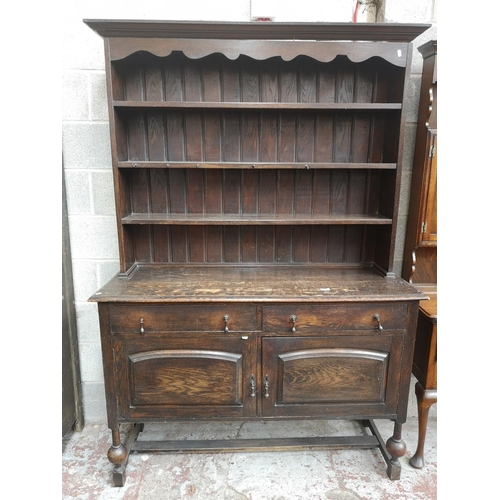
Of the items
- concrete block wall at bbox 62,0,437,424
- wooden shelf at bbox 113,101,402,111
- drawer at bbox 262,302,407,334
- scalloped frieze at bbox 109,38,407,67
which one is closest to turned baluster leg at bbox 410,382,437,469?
drawer at bbox 262,302,407,334

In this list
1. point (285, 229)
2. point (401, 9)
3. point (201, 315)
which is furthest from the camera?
point (285, 229)

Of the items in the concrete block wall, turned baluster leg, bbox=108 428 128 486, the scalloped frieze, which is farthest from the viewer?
the concrete block wall

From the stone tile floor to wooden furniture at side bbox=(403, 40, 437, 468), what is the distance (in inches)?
7.3

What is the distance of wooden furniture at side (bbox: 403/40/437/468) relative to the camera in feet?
5.24

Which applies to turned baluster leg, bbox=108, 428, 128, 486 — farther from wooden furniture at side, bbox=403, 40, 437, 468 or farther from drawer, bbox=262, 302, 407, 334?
wooden furniture at side, bbox=403, 40, 437, 468

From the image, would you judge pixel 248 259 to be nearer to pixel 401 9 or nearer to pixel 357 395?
pixel 357 395

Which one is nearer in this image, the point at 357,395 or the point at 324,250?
the point at 357,395

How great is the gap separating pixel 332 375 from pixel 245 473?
0.66 meters

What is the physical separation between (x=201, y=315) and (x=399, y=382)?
2.98 feet

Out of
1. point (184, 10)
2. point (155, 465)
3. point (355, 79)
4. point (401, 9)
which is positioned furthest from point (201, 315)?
point (401, 9)

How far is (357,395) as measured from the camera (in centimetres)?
156

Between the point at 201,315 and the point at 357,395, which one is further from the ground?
the point at 201,315
